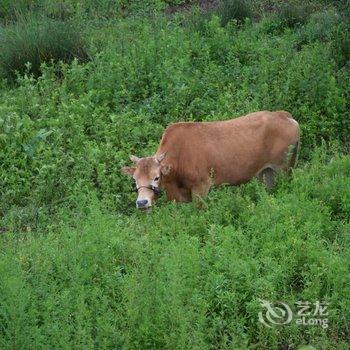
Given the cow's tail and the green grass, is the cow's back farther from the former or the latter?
the green grass

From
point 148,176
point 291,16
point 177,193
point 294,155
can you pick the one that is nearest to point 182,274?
point 148,176

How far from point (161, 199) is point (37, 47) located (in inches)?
207

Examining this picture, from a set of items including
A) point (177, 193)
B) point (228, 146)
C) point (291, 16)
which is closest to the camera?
point (177, 193)

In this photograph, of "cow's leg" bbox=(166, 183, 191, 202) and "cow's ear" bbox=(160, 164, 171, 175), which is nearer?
"cow's ear" bbox=(160, 164, 171, 175)

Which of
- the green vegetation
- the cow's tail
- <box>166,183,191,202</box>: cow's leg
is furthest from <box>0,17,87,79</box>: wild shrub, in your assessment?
the cow's tail

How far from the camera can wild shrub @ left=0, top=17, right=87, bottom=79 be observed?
46.5ft

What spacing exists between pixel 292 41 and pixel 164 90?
3.02m

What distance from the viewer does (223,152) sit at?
10438 millimetres

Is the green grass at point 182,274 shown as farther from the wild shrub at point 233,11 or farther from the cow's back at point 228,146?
the wild shrub at point 233,11

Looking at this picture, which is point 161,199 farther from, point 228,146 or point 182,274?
point 182,274

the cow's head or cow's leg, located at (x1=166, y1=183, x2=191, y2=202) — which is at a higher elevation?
the cow's head

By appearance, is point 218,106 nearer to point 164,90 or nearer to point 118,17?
point 164,90

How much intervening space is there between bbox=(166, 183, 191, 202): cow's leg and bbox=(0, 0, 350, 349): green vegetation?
0.43m

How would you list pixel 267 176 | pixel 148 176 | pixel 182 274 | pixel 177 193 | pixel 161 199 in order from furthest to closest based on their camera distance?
pixel 267 176 → pixel 177 193 → pixel 161 199 → pixel 148 176 → pixel 182 274
